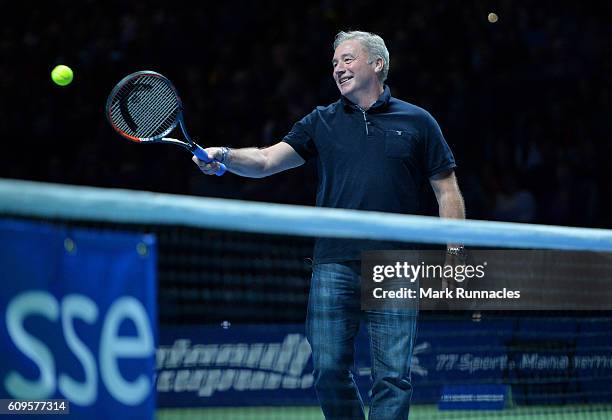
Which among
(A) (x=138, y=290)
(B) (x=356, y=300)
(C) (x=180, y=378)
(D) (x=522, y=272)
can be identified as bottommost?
(C) (x=180, y=378)

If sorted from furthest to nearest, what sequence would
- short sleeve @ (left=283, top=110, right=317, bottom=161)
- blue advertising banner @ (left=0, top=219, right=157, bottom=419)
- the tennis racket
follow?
the tennis racket
short sleeve @ (left=283, top=110, right=317, bottom=161)
blue advertising banner @ (left=0, top=219, right=157, bottom=419)

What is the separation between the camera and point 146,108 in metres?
5.11

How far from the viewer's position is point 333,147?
184 inches

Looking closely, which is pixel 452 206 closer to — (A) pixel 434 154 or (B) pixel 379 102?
(A) pixel 434 154

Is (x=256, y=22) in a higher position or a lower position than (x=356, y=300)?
higher

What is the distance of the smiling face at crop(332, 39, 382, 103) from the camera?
15.6ft

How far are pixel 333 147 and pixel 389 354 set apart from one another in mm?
920

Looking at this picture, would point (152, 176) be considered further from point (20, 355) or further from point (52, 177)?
point (20, 355)

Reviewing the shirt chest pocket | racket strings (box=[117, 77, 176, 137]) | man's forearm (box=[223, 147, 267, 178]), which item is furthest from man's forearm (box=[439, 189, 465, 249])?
racket strings (box=[117, 77, 176, 137])

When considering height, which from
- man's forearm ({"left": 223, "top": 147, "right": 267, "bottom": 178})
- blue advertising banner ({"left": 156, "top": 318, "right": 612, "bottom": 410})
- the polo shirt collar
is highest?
the polo shirt collar

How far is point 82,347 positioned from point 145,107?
90.8 inches

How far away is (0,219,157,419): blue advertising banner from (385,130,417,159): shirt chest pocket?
5.85 ft

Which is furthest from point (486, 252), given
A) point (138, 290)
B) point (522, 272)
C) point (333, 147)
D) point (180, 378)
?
point (138, 290)

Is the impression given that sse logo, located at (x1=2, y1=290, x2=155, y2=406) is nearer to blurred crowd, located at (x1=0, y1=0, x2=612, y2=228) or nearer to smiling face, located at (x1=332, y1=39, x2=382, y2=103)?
smiling face, located at (x1=332, y1=39, x2=382, y2=103)
